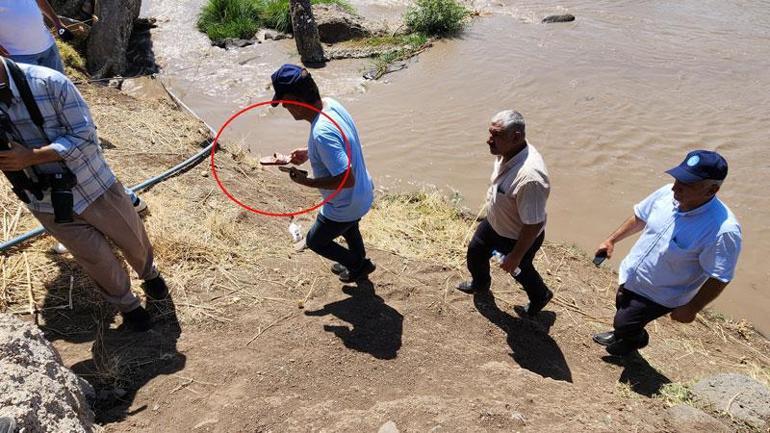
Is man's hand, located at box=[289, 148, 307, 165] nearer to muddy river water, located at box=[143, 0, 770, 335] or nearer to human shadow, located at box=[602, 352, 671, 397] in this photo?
human shadow, located at box=[602, 352, 671, 397]

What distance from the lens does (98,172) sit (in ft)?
9.86

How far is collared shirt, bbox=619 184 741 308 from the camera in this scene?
2963mm

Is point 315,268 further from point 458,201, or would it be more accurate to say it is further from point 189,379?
point 458,201

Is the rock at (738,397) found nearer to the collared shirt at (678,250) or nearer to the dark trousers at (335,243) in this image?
the collared shirt at (678,250)

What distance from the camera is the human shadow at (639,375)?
3.68m

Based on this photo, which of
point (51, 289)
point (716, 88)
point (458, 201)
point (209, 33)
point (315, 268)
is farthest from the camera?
point (209, 33)

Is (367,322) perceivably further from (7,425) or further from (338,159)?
(7,425)

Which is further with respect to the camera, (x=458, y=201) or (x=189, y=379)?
(x=458, y=201)

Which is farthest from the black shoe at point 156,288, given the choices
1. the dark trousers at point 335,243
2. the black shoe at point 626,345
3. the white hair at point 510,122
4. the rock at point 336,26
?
the rock at point 336,26

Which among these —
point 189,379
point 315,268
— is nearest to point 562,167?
point 315,268

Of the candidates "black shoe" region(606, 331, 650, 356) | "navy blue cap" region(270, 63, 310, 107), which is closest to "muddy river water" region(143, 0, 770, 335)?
"black shoe" region(606, 331, 650, 356)

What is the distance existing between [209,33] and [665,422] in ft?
36.9

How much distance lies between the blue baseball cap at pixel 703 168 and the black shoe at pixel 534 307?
4.84 feet

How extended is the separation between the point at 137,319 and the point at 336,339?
131 centimetres
